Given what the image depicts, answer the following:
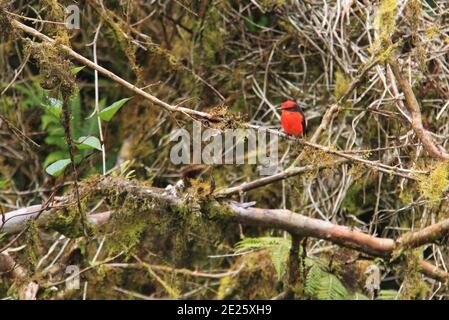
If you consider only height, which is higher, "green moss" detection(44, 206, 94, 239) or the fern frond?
"green moss" detection(44, 206, 94, 239)

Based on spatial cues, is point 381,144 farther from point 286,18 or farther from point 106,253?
point 106,253

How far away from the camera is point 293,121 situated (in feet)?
15.0

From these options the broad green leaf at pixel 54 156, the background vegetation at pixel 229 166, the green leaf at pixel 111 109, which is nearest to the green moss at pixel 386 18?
the background vegetation at pixel 229 166

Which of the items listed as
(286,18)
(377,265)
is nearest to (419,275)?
(377,265)

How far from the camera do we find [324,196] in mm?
5145

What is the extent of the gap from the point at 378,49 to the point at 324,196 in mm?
1544

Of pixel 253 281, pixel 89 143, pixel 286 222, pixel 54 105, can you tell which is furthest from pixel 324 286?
pixel 54 105

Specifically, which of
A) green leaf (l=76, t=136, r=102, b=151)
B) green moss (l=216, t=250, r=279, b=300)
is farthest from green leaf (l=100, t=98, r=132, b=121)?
green moss (l=216, t=250, r=279, b=300)

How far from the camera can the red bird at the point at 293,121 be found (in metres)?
4.54

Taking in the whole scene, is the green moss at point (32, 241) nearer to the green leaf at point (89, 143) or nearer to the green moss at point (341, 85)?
the green leaf at point (89, 143)

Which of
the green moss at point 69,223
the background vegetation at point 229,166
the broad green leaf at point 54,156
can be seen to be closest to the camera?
the background vegetation at point 229,166

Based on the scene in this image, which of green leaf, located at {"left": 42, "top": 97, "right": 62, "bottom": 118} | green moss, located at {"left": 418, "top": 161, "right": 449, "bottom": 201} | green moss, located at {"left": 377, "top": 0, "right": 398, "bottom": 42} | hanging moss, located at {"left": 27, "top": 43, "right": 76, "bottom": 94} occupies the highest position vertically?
green moss, located at {"left": 377, "top": 0, "right": 398, "bottom": 42}

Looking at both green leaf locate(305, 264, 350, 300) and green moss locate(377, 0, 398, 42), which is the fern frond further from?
green moss locate(377, 0, 398, 42)

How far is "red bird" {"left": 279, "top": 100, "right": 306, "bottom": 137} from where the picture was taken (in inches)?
179
